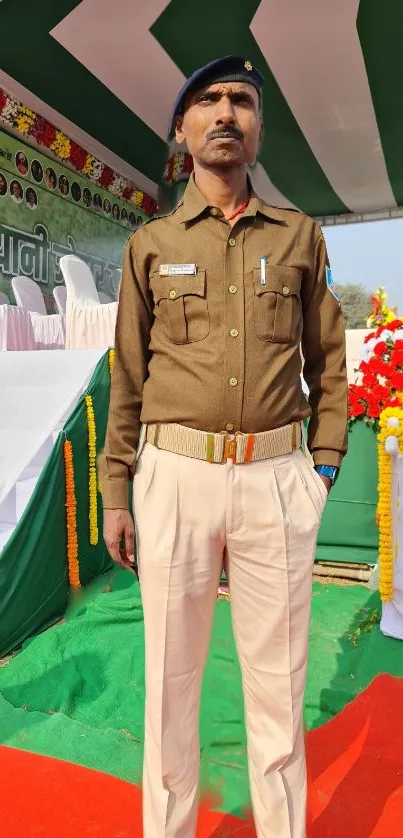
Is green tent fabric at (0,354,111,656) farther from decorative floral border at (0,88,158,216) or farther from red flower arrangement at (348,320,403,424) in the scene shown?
decorative floral border at (0,88,158,216)

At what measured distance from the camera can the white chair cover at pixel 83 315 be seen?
5.57 metres

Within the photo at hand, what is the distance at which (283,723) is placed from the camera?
51.4 inches

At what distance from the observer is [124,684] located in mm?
2566

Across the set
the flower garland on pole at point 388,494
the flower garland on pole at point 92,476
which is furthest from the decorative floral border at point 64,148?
the flower garland on pole at point 388,494

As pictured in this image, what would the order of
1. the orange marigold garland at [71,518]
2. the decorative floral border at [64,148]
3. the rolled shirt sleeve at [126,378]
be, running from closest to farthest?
1. the rolled shirt sleeve at [126,378]
2. the orange marigold garland at [71,518]
3. the decorative floral border at [64,148]

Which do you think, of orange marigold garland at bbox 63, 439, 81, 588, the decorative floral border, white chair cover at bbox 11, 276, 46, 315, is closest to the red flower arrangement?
orange marigold garland at bbox 63, 439, 81, 588

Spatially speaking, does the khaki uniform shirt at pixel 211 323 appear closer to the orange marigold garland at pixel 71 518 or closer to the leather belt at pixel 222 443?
the leather belt at pixel 222 443

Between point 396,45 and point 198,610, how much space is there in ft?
22.2

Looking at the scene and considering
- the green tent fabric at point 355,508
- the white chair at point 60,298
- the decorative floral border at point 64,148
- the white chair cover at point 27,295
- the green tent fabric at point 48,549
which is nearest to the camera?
the green tent fabric at point 48,549

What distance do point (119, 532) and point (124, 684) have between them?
1.47 metres

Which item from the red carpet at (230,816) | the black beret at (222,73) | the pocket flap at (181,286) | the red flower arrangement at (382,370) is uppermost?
the black beret at (222,73)

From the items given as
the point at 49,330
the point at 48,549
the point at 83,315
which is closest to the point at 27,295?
the point at 49,330

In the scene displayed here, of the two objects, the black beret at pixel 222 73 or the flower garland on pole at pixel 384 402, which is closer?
the black beret at pixel 222 73

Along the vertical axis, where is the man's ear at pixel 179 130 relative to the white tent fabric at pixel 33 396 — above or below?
above
